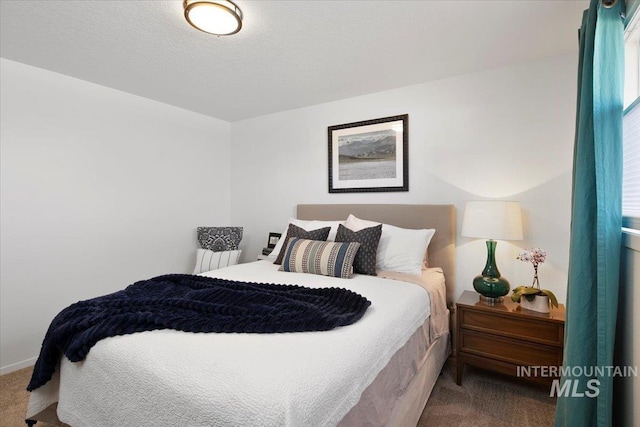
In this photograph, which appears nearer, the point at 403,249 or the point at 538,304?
the point at 538,304

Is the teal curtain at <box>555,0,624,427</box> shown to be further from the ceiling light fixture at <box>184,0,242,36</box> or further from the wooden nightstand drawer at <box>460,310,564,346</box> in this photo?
the ceiling light fixture at <box>184,0,242,36</box>

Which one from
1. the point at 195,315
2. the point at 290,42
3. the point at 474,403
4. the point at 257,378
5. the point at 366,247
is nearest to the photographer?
the point at 257,378

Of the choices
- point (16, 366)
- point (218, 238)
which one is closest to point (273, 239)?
point (218, 238)

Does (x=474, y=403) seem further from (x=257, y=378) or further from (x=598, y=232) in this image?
(x=257, y=378)

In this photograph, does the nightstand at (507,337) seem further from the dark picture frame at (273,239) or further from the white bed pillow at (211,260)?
the white bed pillow at (211,260)

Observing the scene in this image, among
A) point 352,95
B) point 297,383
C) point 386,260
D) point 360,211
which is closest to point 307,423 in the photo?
point 297,383

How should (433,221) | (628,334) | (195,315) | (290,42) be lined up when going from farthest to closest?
(433,221) → (290,42) → (195,315) → (628,334)

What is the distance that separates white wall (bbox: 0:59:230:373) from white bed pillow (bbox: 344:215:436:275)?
244 cm

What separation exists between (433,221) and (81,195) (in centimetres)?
321

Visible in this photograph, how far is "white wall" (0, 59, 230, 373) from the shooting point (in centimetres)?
240

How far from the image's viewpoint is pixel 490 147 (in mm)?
2510

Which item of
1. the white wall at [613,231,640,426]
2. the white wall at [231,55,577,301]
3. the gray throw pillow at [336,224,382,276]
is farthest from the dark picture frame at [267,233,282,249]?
the white wall at [613,231,640,426]

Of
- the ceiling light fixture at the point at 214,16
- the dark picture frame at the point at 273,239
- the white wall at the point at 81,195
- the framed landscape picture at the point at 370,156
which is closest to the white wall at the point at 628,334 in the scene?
the framed landscape picture at the point at 370,156

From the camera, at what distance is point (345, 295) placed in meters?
1.66
